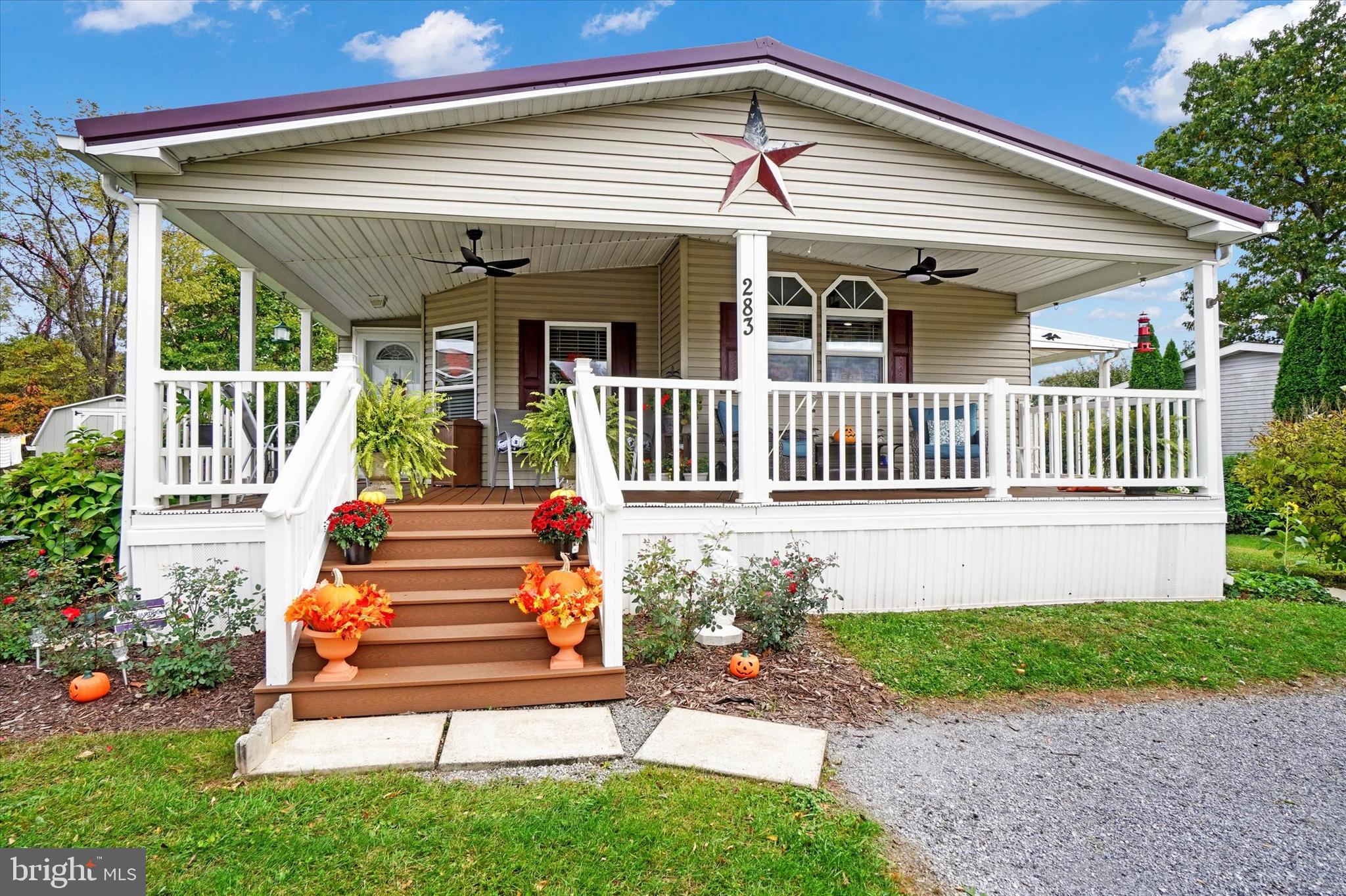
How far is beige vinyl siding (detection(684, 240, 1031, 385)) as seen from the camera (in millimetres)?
7680

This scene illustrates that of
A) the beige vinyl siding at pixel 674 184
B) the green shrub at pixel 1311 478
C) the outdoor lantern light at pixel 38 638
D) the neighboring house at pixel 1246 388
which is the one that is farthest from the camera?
the neighboring house at pixel 1246 388

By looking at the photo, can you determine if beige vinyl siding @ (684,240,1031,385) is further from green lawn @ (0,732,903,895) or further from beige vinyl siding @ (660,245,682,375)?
green lawn @ (0,732,903,895)

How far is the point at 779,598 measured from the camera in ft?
14.7

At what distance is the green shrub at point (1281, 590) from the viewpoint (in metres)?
6.41

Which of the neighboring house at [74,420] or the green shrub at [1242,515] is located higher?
the neighboring house at [74,420]

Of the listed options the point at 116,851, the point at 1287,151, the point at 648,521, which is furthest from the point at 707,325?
the point at 1287,151

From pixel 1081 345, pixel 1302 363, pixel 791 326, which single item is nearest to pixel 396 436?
pixel 791 326

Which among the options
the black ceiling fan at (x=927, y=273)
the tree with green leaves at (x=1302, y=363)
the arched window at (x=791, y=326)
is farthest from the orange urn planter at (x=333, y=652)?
the tree with green leaves at (x=1302, y=363)

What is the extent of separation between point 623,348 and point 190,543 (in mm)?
4885

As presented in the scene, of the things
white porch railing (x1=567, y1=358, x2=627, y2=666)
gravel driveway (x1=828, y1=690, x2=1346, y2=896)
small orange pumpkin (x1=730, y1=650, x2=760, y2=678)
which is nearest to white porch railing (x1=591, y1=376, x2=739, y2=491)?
white porch railing (x1=567, y1=358, x2=627, y2=666)

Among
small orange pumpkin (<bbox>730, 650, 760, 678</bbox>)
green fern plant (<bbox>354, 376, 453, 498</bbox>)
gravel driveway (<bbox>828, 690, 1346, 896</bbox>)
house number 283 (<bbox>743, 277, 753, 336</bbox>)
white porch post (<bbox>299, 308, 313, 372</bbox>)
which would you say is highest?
white porch post (<bbox>299, 308, 313, 372</bbox>)

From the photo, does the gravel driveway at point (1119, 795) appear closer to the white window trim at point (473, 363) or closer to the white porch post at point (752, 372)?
the white porch post at point (752, 372)

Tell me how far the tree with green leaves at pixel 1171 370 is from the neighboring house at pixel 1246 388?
1.41ft

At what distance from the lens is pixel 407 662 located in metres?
3.88
